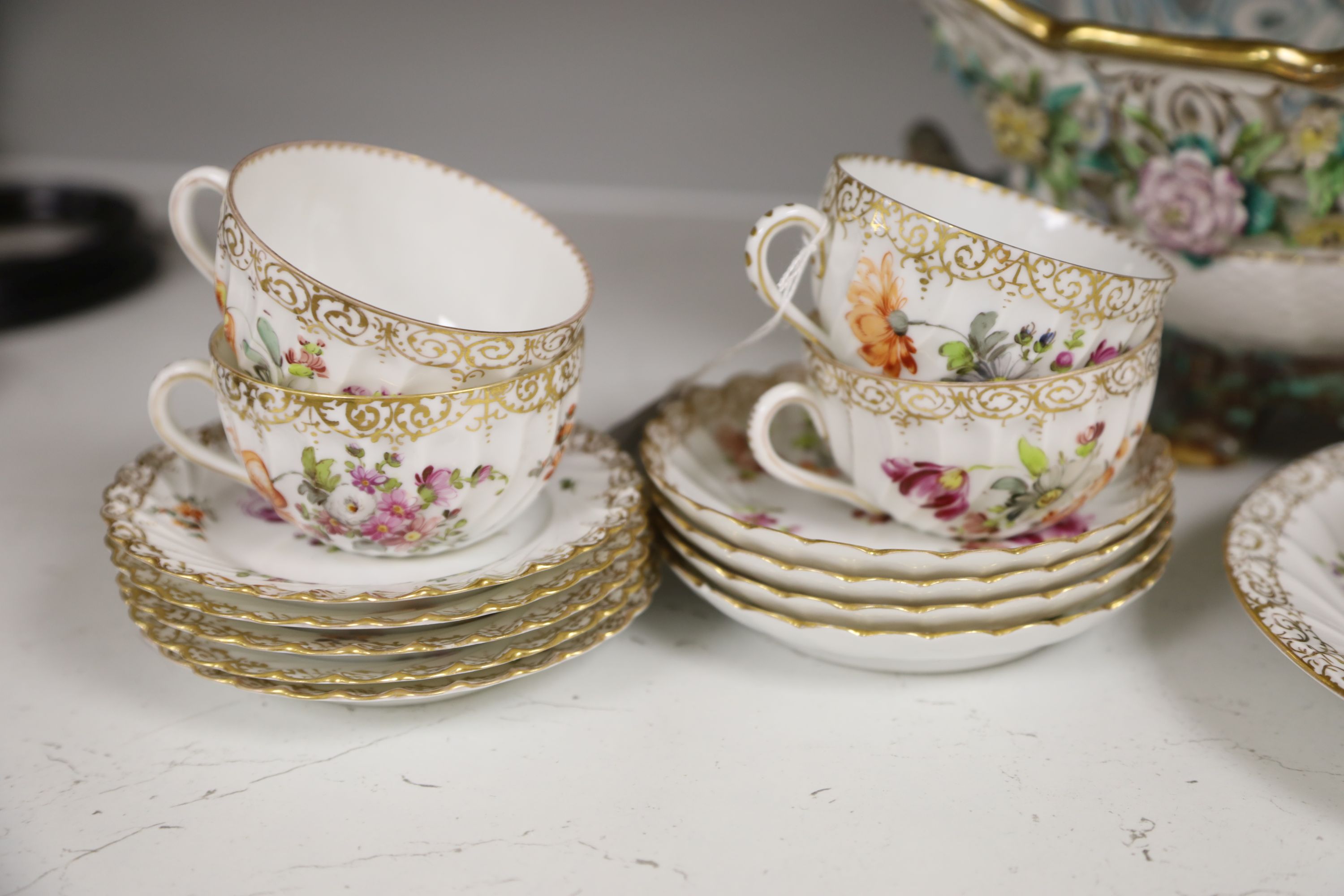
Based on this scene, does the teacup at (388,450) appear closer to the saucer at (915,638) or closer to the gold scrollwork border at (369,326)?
the gold scrollwork border at (369,326)

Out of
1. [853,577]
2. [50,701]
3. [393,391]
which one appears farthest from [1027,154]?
[50,701]

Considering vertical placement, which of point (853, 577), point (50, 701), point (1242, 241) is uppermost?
point (1242, 241)

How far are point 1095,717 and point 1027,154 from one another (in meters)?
0.46

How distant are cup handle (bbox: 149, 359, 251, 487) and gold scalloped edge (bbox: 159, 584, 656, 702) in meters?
0.12

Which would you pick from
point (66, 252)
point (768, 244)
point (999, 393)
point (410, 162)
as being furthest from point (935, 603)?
point (66, 252)

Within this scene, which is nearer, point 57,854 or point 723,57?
point 57,854

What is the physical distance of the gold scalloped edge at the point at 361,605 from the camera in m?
0.56

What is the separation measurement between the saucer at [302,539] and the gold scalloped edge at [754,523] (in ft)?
0.06

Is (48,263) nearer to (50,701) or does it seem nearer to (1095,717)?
(50,701)

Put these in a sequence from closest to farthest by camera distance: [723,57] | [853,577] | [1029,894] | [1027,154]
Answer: [1029,894] < [853,577] < [1027,154] < [723,57]

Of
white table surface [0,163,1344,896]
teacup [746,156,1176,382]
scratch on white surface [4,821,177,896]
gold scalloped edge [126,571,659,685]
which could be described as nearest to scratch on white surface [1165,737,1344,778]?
white table surface [0,163,1344,896]

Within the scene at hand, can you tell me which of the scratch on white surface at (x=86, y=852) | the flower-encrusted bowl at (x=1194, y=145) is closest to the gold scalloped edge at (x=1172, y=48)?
the flower-encrusted bowl at (x=1194, y=145)

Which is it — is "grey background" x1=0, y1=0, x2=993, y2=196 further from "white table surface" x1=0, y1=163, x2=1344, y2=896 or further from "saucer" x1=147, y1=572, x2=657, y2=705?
"saucer" x1=147, y1=572, x2=657, y2=705

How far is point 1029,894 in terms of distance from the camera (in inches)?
19.9
